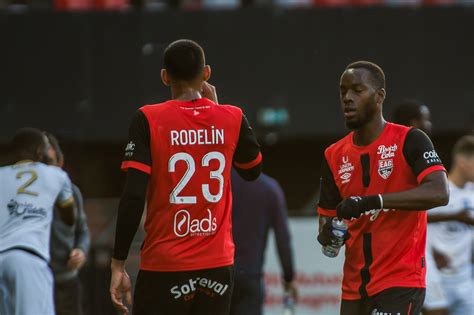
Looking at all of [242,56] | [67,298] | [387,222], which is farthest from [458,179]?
[242,56]

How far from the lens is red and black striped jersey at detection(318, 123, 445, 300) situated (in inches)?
240

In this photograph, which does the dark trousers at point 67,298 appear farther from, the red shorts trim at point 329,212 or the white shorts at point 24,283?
the red shorts trim at point 329,212

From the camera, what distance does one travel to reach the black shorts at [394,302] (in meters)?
6.03

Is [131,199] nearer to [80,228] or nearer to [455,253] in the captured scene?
[80,228]

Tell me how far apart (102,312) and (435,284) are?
3.81 m

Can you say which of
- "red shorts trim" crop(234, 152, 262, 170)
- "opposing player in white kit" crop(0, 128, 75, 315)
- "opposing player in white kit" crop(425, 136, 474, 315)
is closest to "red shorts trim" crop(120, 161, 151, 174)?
"red shorts trim" crop(234, 152, 262, 170)

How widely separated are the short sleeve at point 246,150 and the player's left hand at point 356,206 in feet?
2.17

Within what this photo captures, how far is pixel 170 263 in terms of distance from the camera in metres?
5.95

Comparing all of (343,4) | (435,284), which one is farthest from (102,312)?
(343,4)

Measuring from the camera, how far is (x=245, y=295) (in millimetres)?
9000

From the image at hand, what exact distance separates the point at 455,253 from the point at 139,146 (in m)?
4.83

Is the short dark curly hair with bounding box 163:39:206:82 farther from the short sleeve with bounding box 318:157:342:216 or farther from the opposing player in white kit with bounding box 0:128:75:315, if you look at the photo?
the opposing player in white kit with bounding box 0:128:75:315

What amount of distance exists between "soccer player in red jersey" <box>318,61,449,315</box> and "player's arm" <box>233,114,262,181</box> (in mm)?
489

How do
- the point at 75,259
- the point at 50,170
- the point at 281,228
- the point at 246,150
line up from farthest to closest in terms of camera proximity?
1. the point at 281,228
2. the point at 75,259
3. the point at 50,170
4. the point at 246,150
